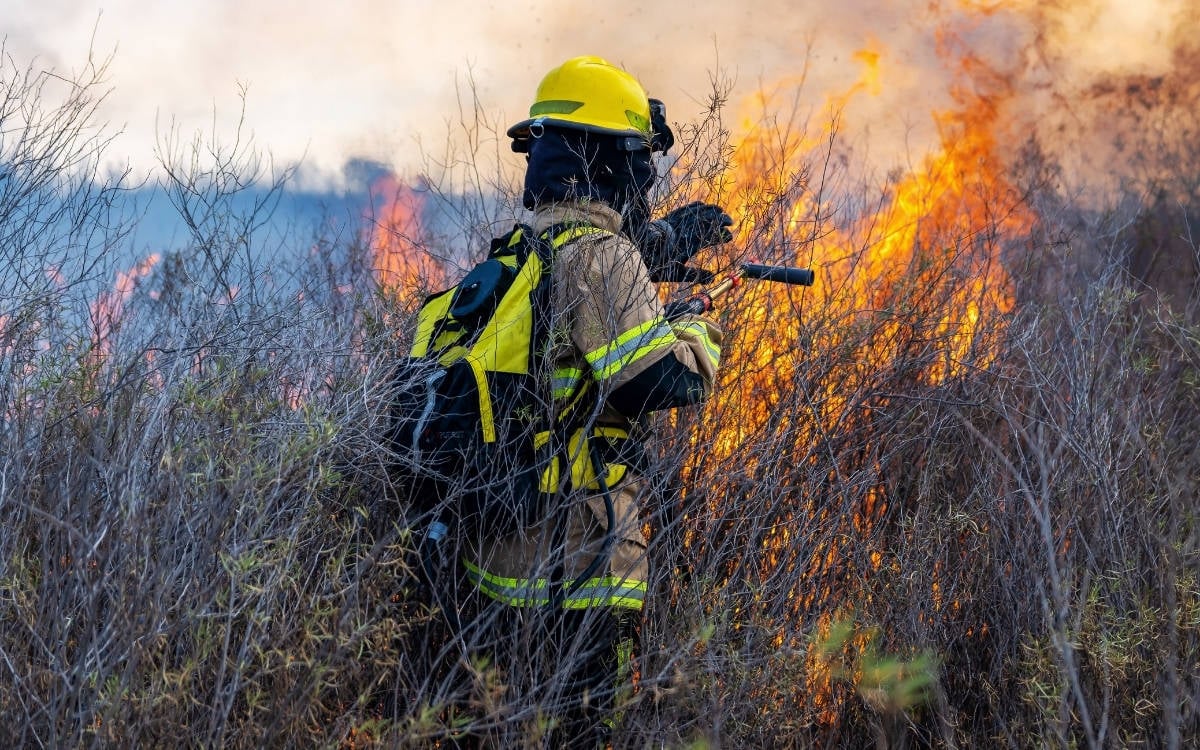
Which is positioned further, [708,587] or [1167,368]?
[1167,368]

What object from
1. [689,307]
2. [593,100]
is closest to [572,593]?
[689,307]

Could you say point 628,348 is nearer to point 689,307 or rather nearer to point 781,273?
point 689,307

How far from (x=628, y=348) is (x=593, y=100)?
83cm

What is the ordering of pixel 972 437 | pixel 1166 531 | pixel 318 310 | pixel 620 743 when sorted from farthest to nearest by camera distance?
pixel 318 310, pixel 972 437, pixel 1166 531, pixel 620 743

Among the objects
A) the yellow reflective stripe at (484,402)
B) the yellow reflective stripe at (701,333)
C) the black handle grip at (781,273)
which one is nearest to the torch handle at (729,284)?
the black handle grip at (781,273)

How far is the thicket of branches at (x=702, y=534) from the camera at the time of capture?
2459 mm

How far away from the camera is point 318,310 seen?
455cm

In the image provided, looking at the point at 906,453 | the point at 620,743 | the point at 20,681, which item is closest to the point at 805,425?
the point at 906,453

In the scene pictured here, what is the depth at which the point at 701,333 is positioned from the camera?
2.95 m

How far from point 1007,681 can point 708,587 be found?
0.99 metres

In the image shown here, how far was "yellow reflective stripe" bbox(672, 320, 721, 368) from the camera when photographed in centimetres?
293

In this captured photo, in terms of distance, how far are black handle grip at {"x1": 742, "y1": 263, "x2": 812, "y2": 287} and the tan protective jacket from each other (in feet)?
1.33

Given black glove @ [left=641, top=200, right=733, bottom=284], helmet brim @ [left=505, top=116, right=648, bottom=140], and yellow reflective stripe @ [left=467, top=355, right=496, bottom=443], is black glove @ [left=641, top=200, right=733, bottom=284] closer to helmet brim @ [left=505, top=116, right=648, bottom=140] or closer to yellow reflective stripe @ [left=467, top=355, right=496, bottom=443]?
helmet brim @ [left=505, top=116, right=648, bottom=140]

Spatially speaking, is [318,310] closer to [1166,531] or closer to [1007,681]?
[1007,681]
